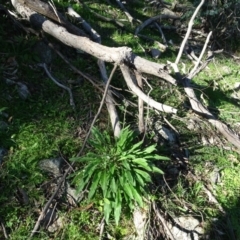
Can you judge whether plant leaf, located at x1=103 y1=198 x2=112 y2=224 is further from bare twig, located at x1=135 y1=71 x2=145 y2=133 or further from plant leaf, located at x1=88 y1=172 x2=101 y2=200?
bare twig, located at x1=135 y1=71 x2=145 y2=133

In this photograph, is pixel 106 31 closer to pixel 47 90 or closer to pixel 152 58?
pixel 152 58

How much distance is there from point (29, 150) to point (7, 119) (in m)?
0.54

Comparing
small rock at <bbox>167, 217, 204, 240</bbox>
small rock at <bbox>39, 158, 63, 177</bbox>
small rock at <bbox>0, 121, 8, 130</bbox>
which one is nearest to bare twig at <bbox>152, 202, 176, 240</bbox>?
small rock at <bbox>167, 217, 204, 240</bbox>

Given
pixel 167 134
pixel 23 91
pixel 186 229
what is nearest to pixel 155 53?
pixel 167 134

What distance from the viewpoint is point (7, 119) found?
441 cm

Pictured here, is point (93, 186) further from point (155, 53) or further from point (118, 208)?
A: point (155, 53)

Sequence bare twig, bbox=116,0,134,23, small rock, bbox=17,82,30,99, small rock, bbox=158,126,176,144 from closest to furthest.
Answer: small rock, bbox=17,82,30,99 < small rock, bbox=158,126,176,144 < bare twig, bbox=116,0,134,23

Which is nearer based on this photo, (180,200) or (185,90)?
(180,200)

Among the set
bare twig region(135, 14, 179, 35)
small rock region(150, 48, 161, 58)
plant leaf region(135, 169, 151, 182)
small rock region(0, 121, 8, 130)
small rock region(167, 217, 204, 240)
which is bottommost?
small rock region(167, 217, 204, 240)

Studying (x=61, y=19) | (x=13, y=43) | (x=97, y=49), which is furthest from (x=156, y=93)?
(x=13, y=43)

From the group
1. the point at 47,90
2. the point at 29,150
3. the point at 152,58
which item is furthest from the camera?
the point at 152,58

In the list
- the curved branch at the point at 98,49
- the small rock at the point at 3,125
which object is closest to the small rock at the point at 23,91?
the small rock at the point at 3,125

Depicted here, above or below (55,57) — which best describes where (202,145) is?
below

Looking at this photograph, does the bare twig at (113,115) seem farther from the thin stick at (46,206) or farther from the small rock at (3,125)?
the small rock at (3,125)
